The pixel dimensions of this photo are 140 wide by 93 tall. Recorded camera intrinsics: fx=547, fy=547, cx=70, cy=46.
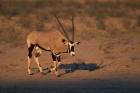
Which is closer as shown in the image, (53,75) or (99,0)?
(53,75)

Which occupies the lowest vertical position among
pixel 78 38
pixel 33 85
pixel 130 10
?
pixel 33 85

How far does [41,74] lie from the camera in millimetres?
17266

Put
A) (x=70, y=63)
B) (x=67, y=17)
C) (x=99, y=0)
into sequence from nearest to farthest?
Result: (x=70, y=63) → (x=67, y=17) → (x=99, y=0)

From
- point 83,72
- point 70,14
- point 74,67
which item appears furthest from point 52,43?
point 70,14

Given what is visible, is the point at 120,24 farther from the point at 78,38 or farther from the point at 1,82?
the point at 1,82

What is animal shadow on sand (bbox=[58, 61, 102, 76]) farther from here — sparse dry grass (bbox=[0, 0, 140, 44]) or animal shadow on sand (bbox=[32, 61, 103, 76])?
sparse dry grass (bbox=[0, 0, 140, 44])

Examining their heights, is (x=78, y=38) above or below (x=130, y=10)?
below

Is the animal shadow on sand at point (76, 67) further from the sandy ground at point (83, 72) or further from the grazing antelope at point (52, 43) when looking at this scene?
the grazing antelope at point (52, 43)

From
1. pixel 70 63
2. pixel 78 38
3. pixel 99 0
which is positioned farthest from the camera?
pixel 99 0

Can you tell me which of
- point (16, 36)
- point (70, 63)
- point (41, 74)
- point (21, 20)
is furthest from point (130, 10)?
point (41, 74)

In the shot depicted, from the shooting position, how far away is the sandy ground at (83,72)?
14687mm

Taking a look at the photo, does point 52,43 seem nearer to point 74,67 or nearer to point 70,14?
point 74,67

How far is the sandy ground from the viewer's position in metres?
14.7

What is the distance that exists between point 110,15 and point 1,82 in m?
16.1
